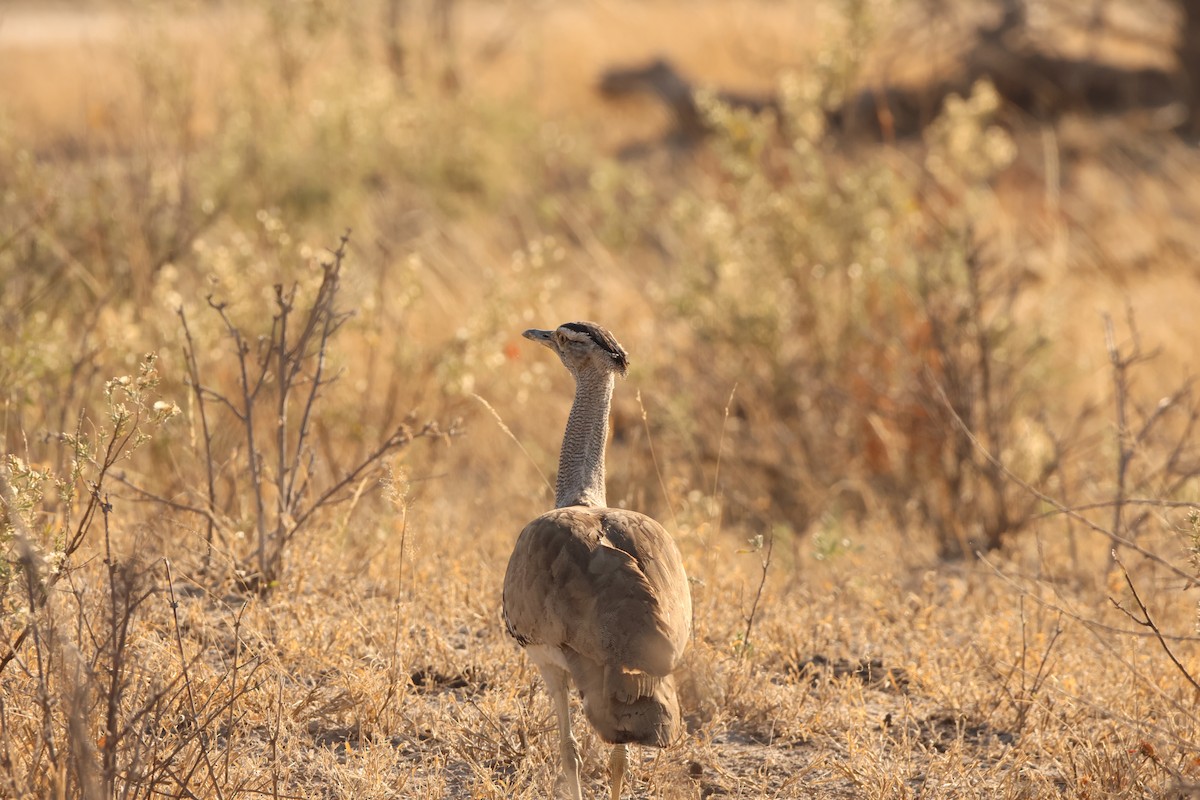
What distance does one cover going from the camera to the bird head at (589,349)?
3596mm

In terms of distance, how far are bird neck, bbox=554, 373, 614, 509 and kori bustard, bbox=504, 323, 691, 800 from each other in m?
0.10

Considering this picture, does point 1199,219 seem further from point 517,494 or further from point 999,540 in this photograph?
point 517,494

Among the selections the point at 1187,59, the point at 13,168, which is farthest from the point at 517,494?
the point at 1187,59

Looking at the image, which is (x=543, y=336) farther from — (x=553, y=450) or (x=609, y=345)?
(x=553, y=450)

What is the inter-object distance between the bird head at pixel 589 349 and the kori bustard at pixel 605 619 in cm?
42

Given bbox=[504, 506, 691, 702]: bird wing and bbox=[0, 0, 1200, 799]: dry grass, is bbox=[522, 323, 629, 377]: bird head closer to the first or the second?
bbox=[0, 0, 1200, 799]: dry grass

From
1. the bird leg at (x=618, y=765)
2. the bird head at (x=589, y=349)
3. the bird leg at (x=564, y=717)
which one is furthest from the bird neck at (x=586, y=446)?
the bird leg at (x=618, y=765)

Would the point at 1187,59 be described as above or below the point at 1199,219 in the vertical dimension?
above

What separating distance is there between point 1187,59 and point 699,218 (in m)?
7.17

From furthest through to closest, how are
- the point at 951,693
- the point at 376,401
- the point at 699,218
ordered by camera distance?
the point at 699,218, the point at 376,401, the point at 951,693

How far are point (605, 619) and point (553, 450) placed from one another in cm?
378

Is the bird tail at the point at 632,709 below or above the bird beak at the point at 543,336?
below

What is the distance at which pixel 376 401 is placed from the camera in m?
6.48

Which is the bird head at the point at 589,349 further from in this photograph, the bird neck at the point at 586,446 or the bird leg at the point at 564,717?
the bird leg at the point at 564,717
